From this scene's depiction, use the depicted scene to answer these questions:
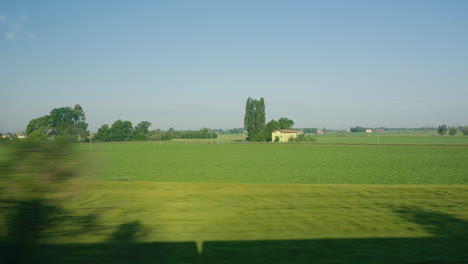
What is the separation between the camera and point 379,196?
16.8 feet

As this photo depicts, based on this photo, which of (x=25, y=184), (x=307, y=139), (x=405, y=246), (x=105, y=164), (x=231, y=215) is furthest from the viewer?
(x=307, y=139)

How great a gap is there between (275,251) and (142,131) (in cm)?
8077

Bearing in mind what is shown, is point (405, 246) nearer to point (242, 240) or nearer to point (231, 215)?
point (242, 240)

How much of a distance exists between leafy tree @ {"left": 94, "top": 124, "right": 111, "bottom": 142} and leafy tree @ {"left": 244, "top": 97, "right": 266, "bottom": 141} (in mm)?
31471

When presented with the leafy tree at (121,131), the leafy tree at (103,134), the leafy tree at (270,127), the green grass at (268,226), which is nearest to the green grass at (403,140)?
the leafy tree at (270,127)

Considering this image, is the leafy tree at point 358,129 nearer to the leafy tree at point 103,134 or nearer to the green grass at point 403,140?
the green grass at point 403,140

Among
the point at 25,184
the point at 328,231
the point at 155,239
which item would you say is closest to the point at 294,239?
the point at 328,231

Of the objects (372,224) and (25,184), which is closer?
(25,184)

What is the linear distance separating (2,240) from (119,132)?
74.0 m

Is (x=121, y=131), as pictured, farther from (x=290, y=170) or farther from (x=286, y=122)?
(x=290, y=170)

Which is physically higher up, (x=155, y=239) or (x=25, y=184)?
(x=25, y=184)

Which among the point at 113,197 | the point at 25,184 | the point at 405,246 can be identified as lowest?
the point at 405,246

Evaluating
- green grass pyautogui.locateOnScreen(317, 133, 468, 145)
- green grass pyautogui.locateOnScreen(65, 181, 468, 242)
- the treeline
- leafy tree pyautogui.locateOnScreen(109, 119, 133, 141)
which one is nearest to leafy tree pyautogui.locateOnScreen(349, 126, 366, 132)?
green grass pyautogui.locateOnScreen(317, 133, 468, 145)

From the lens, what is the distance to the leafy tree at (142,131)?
7656 cm
